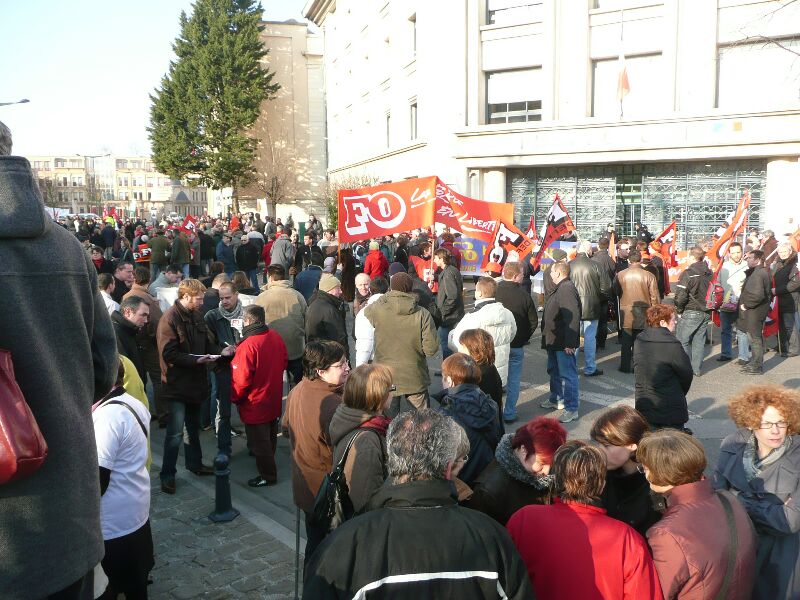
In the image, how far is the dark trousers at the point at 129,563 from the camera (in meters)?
3.83

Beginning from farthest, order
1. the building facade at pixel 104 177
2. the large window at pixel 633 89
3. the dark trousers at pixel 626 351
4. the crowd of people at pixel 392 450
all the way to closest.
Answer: the building facade at pixel 104 177 → the large window at pixel 633 89 → the dark trousers at pixel 626 351 → the crowd of people at pixel 392 450

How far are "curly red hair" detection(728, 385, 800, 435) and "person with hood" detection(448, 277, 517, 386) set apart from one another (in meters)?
4.02

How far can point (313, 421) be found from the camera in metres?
4.66

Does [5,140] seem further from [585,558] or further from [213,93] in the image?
[213,93]

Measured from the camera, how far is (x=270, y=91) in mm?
46719

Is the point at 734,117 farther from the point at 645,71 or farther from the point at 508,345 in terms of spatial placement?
the point at 508,345

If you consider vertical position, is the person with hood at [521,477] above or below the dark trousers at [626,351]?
above

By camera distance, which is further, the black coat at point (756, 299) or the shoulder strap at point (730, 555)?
the black coat at point (756, 299)

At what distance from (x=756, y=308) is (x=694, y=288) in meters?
1.12

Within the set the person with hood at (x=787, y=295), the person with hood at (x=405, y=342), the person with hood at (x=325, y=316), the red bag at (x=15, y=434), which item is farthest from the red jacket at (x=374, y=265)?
the red bag at (x=15, y=434)

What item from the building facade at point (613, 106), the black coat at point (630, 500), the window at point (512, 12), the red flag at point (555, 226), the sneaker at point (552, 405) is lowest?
the sneaker at point (552, 405)

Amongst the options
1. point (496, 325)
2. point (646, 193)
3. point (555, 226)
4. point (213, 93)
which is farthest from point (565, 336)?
point (213, 93)

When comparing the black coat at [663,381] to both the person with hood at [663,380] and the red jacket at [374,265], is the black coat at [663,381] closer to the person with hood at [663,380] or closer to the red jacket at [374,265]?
the person with hood at [663,380]

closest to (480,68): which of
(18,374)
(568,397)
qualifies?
(568,397)
